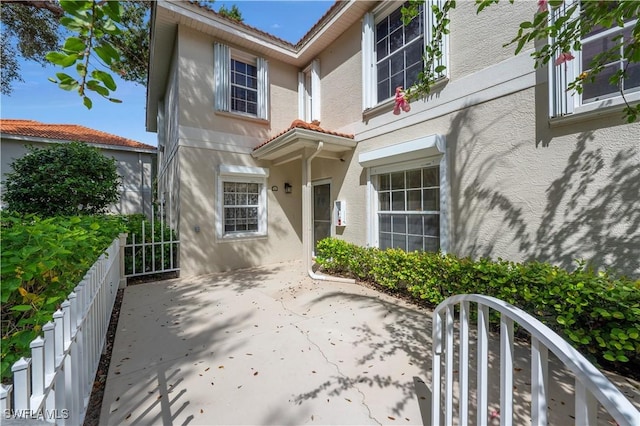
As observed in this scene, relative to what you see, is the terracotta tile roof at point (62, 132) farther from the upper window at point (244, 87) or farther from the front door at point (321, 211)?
the front door at point (321, 211)

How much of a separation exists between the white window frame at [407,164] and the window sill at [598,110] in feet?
5.63

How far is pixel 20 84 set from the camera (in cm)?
1044

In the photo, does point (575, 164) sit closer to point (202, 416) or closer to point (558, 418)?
point (558, 418)

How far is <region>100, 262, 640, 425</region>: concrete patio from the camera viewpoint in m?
2.42

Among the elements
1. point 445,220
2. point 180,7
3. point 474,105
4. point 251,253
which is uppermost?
point 180,7

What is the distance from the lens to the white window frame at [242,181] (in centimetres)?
745

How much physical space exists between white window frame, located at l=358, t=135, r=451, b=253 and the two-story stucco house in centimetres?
3

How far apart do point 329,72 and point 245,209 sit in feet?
15.4

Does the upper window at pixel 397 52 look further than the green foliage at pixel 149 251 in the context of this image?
No

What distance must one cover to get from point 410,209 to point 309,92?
5.39m

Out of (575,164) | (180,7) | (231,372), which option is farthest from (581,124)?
(180,7)

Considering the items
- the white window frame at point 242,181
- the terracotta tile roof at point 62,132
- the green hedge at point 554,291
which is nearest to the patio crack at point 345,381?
the green hedge at point 554,291

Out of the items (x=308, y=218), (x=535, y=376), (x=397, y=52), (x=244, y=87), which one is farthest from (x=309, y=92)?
(x=535, y=376)

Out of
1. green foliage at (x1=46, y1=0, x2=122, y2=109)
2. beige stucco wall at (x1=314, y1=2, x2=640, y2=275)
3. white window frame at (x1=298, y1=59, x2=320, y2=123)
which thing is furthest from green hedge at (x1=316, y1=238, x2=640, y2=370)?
white window frame at (x1=298, y1=59, x2=320, y2=123)
